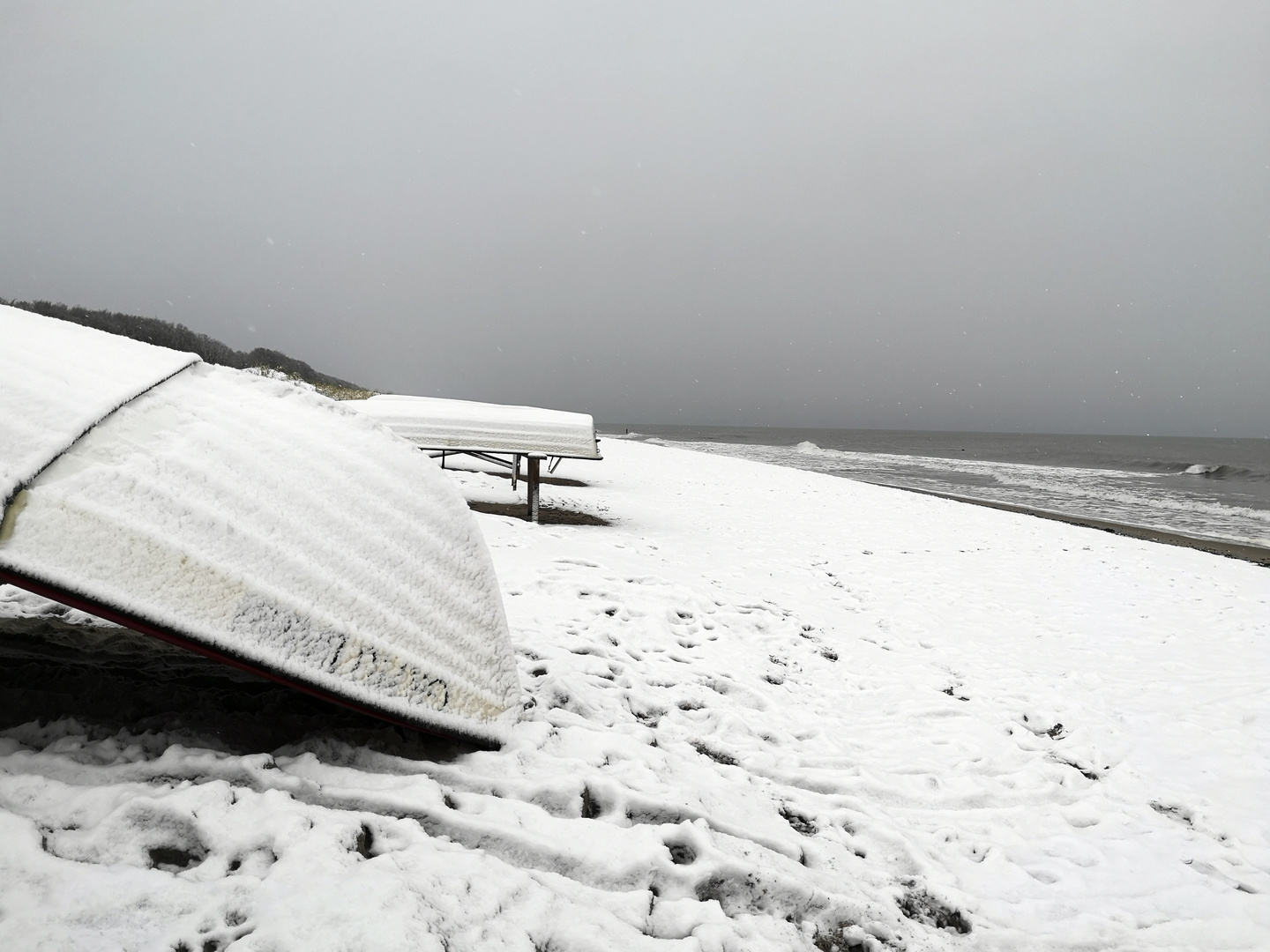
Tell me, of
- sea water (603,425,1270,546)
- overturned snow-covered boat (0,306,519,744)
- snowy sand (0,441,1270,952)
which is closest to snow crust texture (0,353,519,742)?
overturned snow-covered boat (0,306,519,744)

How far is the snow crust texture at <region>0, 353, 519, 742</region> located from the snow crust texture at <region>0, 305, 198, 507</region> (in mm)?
54

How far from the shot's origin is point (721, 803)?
2.85 metres

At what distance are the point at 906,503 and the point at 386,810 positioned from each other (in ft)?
47.4

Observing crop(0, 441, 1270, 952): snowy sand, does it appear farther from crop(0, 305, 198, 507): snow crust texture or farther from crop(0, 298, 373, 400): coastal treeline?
crop(0, 298, 373, 400): coastal treeline

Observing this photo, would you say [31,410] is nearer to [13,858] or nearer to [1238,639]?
[13,858]

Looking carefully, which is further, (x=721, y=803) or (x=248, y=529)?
(x=721, y=803)

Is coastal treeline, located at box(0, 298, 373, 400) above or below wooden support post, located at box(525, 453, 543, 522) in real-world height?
above

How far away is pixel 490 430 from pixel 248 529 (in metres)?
6.23

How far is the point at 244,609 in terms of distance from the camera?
2301mm

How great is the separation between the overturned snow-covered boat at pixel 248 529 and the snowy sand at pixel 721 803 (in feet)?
1.43

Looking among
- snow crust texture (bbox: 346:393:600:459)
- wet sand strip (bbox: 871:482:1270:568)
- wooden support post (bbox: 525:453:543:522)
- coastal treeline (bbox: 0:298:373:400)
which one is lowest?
wet sand strip (bbox: 871:482:1270:568)

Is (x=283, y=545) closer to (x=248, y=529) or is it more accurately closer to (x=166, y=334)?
(x=248, y=529)

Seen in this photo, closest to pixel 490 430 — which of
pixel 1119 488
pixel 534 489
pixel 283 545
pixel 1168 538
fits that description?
pixel 534 489

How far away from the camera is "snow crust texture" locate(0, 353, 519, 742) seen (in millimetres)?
2137
